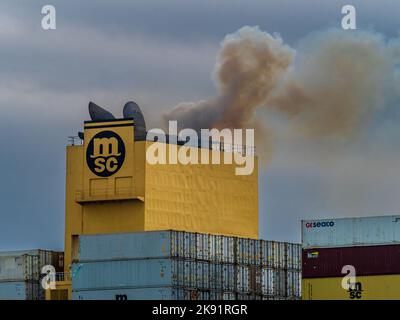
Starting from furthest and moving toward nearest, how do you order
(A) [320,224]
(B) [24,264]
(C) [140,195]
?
(B) [24,264] → (C) [140,195] → (A) [320,224]

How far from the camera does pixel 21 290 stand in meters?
145

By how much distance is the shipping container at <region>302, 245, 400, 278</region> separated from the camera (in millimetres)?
126850

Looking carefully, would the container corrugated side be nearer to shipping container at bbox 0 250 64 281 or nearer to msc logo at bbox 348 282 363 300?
shipping container at bbox 0 250 64 281

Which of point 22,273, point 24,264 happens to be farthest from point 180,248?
point 22,273

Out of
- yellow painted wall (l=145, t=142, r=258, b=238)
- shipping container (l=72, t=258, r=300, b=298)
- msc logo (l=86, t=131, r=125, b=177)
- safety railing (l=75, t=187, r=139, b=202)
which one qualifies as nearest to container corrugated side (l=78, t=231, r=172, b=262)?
shipping container (l=72, t=258, r=300, b=298)

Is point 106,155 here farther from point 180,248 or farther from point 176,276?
point 176,276

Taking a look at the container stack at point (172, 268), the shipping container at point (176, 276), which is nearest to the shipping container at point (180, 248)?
the container stack at point (172, 268)

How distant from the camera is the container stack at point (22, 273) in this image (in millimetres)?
144875

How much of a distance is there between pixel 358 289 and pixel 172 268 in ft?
46.1

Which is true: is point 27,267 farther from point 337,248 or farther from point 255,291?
point 337,248

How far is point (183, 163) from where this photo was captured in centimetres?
14738

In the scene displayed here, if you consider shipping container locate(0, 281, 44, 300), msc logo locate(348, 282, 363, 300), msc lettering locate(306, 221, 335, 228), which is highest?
msc lettering locate(306, 221, 335, 228)

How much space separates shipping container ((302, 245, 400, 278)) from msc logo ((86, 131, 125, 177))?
22.7 m
